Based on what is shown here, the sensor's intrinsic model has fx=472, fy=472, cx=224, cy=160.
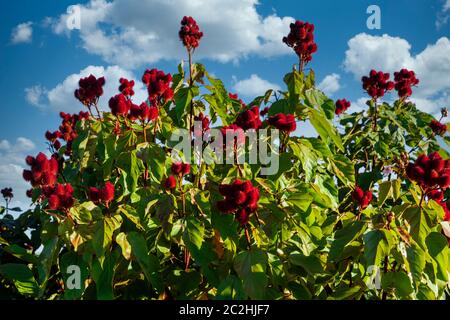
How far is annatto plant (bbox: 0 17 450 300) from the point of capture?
2062mm

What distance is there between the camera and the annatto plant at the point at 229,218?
2.06m

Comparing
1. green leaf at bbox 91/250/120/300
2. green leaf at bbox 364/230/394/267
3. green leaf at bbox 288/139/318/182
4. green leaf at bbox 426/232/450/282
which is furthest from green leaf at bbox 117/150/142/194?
green leaf at bbox 426/232/450/282

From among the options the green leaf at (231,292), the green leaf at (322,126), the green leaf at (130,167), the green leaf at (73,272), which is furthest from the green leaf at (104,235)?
the green leaf at (322,126)

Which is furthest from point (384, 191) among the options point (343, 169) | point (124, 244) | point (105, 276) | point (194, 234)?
point (105, 276)

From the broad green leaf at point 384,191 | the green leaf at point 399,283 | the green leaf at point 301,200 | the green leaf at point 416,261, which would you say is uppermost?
the broad green leaf at point 384,191

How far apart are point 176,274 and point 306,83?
1357mm

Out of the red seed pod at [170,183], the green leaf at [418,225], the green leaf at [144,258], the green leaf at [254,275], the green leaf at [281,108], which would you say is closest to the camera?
the green leaf at [254,275]

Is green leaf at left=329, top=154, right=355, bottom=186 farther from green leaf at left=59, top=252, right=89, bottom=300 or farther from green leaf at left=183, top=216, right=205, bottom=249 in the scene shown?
green leaf at left=59, top=252, right=89, bottom=300

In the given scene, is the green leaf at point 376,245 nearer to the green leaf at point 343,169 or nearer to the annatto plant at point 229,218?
the annatto plant at point 229,218

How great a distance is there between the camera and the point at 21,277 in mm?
2596

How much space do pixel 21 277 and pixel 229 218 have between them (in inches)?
51.1

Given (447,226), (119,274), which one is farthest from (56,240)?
(447,226)

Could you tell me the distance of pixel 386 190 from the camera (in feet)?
7.87

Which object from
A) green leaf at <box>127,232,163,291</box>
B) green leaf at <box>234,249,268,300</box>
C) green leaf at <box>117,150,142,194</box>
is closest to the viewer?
green leaf at <box>234,249,268,300</box>
